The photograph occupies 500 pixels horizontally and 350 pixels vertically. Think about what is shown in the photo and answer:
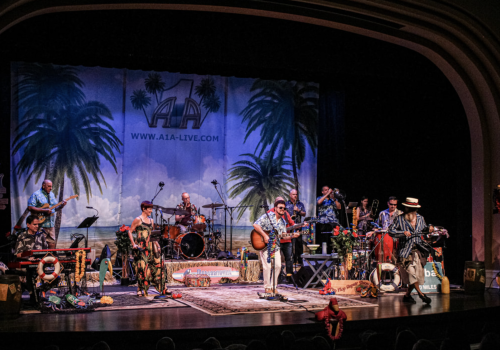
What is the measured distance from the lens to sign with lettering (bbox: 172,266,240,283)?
11031mm

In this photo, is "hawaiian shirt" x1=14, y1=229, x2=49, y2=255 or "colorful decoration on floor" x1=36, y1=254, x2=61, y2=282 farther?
"hawaiian shirt" x1=14, y1=229, x2=49, y2=255

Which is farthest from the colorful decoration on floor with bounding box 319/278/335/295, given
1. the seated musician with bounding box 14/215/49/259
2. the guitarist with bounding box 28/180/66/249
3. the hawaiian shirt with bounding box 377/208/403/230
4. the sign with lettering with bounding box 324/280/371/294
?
the guitarist with bounding box 28/180/66/249

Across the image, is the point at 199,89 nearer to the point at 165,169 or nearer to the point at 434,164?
the point at 165,169

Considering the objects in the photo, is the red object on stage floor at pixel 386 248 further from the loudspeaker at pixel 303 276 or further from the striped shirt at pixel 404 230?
the striped shirt at pixel 404 230

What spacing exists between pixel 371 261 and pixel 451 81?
436 centimetres

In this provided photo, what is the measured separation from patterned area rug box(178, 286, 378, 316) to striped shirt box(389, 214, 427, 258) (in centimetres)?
109

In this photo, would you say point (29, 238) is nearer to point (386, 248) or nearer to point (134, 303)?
point (134, 303)

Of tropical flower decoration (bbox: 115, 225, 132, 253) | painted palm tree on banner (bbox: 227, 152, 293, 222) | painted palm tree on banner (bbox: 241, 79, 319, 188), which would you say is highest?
painted palm tree on banner (bbox: 241, 79, 319, 188)

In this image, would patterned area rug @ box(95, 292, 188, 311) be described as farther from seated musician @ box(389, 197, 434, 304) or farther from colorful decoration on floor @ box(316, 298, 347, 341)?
seated musician @ box(389, 197, 434, 304)

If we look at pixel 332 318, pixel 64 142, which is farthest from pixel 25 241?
pixel 332 318

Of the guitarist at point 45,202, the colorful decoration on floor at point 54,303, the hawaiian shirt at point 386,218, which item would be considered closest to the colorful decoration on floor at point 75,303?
the colorful decoration on floor at point 54,303

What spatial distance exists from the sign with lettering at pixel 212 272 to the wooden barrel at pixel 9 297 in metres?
3.88

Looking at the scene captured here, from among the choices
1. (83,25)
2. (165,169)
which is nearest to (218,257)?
(165,169)

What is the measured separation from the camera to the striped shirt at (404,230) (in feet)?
28.5
